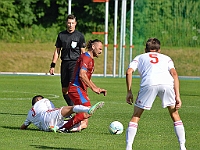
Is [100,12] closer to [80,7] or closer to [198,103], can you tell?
[80,7]

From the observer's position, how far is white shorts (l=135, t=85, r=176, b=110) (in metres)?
8.38

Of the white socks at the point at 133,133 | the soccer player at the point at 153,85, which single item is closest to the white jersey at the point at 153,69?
the soccer player at the point at 153,85

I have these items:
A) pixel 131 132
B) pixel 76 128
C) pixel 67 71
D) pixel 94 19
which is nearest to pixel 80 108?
pixel 76 128

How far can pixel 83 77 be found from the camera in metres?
10.1

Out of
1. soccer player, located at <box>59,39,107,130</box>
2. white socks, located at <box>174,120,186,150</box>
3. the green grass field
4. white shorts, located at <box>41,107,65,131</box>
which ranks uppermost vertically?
soccer player, located at <box>59,39,107,130</box>

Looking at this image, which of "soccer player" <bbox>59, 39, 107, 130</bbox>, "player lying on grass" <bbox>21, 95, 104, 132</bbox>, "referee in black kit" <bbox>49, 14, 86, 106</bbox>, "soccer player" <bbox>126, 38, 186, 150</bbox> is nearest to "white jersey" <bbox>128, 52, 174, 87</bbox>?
"soccer player" <bbox>126, 38, 186, 150</bbox>

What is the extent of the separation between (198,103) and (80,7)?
1380 inches

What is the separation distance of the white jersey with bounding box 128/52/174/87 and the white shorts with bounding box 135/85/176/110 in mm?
58

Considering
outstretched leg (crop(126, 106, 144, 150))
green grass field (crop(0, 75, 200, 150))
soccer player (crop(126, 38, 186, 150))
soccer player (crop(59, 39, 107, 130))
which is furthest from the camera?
soccer player (crop(59, 39, 107, 130))

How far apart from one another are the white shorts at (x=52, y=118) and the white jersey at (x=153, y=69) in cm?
240

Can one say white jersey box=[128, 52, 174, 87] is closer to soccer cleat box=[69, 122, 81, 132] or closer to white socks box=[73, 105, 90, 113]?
white socks box=[73, 105, 90, 113]

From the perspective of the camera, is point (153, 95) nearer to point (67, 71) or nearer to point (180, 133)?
point (180, 133)

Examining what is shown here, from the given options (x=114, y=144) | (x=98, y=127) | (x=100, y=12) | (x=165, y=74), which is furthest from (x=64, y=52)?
(x=100, y=12)

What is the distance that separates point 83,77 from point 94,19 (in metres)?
40.3
